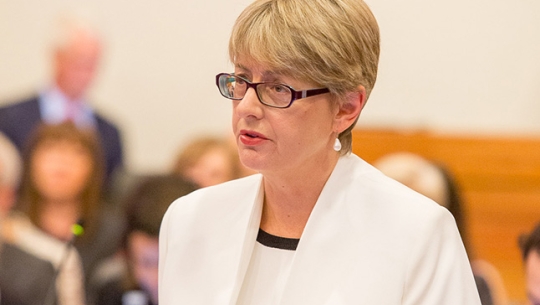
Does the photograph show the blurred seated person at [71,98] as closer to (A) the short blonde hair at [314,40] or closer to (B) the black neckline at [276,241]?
(B) the black neckline at [276,241]

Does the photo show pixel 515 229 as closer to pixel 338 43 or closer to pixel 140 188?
pixel 140 188

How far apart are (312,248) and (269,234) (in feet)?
0.58

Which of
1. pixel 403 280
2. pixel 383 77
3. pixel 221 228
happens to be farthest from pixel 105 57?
pixel 403 280

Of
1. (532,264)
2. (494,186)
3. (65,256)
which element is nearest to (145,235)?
(65,256)

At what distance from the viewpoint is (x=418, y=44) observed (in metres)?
6.59

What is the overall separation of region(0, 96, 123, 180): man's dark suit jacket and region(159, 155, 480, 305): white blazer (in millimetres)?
4115

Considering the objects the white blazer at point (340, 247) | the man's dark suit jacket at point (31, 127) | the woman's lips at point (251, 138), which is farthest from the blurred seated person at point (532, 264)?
the man's dark suit jacket at point (31, 127)

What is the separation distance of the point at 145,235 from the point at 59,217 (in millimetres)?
1245

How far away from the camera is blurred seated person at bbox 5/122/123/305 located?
16.4 feet

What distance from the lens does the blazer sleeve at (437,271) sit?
184 cm

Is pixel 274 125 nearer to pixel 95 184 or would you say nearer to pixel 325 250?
pixel 325 250

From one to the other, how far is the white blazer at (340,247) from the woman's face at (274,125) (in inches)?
6.7

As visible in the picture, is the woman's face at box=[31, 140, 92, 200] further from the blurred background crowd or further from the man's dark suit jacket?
the man's dark suit jacket

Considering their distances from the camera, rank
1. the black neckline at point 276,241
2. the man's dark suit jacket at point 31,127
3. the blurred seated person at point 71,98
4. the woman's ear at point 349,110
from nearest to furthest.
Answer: the woman's ear at point 349,110
the black neckline at point 276,241
the man's dark suit jacket at point 31,127
the blurred seated person at point 71,98
